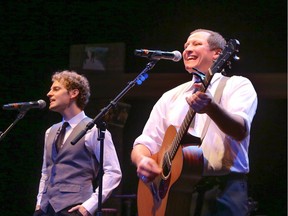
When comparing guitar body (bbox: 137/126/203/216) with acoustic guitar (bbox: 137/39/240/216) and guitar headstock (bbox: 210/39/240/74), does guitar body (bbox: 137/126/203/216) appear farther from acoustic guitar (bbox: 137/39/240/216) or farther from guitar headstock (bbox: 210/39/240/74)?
guitar headstock (bbox: 210/39/240/74)

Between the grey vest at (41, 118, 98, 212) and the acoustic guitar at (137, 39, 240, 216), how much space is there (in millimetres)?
960

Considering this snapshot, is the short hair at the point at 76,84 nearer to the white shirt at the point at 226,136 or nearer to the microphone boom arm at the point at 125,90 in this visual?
the microphone boom arm at the point at 125,90

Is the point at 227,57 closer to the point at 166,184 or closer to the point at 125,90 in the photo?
the point at 166,184

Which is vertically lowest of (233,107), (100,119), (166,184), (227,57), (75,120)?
(75,120)

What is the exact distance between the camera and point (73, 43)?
5922 mm

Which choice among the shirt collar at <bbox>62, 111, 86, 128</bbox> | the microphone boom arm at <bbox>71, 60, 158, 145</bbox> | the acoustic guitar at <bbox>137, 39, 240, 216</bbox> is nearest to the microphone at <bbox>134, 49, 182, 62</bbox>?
the microphone boom arm at <bbox>71, 60, 158, 145</bbox>

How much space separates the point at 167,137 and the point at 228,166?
Answer: 40 cm

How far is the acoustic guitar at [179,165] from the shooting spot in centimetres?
217

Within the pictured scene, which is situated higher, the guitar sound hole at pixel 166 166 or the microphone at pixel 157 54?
the microphone at pixel 157 54

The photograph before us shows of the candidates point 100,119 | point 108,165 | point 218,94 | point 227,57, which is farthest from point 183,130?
point 108,165

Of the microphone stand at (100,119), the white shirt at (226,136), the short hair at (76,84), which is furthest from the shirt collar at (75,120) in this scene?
the white shirt at (226,136)

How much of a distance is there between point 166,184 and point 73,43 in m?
3.90

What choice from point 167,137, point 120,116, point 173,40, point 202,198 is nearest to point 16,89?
point 120,116

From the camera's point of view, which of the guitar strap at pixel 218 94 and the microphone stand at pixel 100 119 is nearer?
the guitar strap at pixel 218 94
